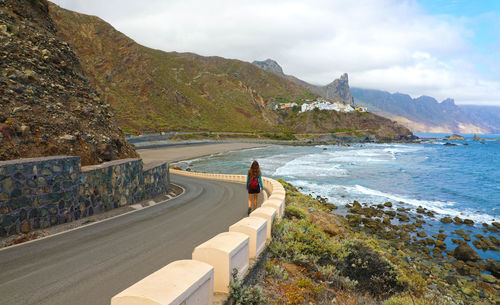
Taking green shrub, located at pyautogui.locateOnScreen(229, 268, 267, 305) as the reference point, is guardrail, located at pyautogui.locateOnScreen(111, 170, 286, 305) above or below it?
above

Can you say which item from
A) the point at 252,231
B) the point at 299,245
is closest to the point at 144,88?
the point at 299,245

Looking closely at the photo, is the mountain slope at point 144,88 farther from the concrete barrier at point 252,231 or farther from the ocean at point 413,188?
the concrete barrier at point 252,231

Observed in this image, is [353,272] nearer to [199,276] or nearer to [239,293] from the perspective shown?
[239,293]

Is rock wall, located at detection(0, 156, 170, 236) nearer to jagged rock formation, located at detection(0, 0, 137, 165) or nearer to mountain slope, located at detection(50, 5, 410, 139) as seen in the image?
jagged rock formation, located at detection(0, 0, 137, 165)

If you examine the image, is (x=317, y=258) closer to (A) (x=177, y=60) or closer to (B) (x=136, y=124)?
(B) (x=136, y=124)

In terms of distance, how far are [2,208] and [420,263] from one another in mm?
18130

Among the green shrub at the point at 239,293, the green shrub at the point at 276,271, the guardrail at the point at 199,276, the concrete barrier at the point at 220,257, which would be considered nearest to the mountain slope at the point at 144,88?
the green shrub at the point at 276,271

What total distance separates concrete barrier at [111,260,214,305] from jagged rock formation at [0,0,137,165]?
876 cm

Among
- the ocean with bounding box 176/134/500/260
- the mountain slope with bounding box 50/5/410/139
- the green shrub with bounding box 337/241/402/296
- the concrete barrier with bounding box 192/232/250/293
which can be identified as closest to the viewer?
the concrete barrier with bounding box 192/232/250/293

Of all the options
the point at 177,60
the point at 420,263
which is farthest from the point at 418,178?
the point at 177,60

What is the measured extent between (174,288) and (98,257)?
4.66 meters

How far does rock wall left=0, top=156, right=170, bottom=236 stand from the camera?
23.3 ft

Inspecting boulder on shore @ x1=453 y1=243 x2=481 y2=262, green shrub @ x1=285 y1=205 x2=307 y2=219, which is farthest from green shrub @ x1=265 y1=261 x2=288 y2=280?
boulder on shore @ x1=453 y1=243 x2=481 y2=262

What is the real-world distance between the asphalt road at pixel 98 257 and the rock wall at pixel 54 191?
0.75m
